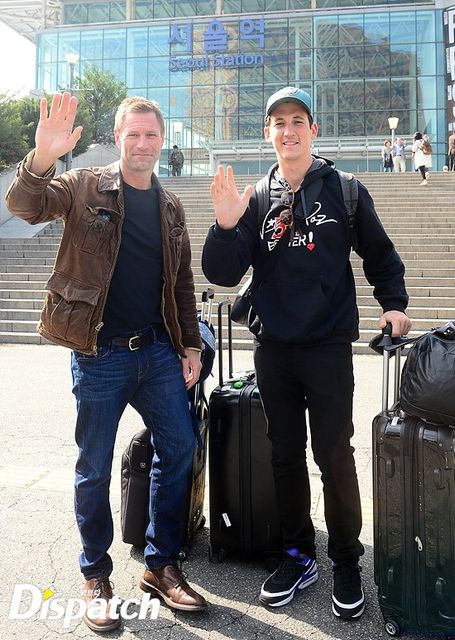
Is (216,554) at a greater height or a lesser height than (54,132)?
lesser

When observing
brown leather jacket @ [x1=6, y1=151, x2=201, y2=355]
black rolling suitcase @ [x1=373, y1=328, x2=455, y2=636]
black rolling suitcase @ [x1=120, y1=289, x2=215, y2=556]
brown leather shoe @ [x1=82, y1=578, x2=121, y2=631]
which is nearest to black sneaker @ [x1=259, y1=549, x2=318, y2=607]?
black rolling suitcase @ [x1=373, y1=328, x2=455, y2=636]

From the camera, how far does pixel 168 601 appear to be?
2.40 metres

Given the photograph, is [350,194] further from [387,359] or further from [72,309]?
[72,309]

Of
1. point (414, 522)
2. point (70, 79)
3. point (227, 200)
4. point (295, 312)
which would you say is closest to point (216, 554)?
point (414, 522)

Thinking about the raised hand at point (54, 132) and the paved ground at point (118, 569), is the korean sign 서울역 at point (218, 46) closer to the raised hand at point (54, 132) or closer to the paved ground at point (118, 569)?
the paved ground at point (118, 569)

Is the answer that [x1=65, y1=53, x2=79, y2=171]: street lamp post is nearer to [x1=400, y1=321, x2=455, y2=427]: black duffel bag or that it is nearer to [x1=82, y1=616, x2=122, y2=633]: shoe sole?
[x1=82, y1=616, x2=122, y2=633]: shoe sole

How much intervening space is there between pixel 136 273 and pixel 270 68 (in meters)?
38.1

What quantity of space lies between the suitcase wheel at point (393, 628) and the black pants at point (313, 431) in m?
0.32

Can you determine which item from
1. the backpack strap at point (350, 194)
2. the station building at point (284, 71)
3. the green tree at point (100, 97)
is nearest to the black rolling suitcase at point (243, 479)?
the backpack strap at point (350, 194)

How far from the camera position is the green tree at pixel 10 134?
60.8 feet

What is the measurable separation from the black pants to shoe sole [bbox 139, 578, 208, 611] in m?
0.53

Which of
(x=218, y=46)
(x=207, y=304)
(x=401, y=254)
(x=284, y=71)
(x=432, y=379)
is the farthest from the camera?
(x=218, y=46)

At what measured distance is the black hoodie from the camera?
2.42 m

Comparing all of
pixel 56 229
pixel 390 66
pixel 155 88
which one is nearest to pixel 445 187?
pixel 56 229
